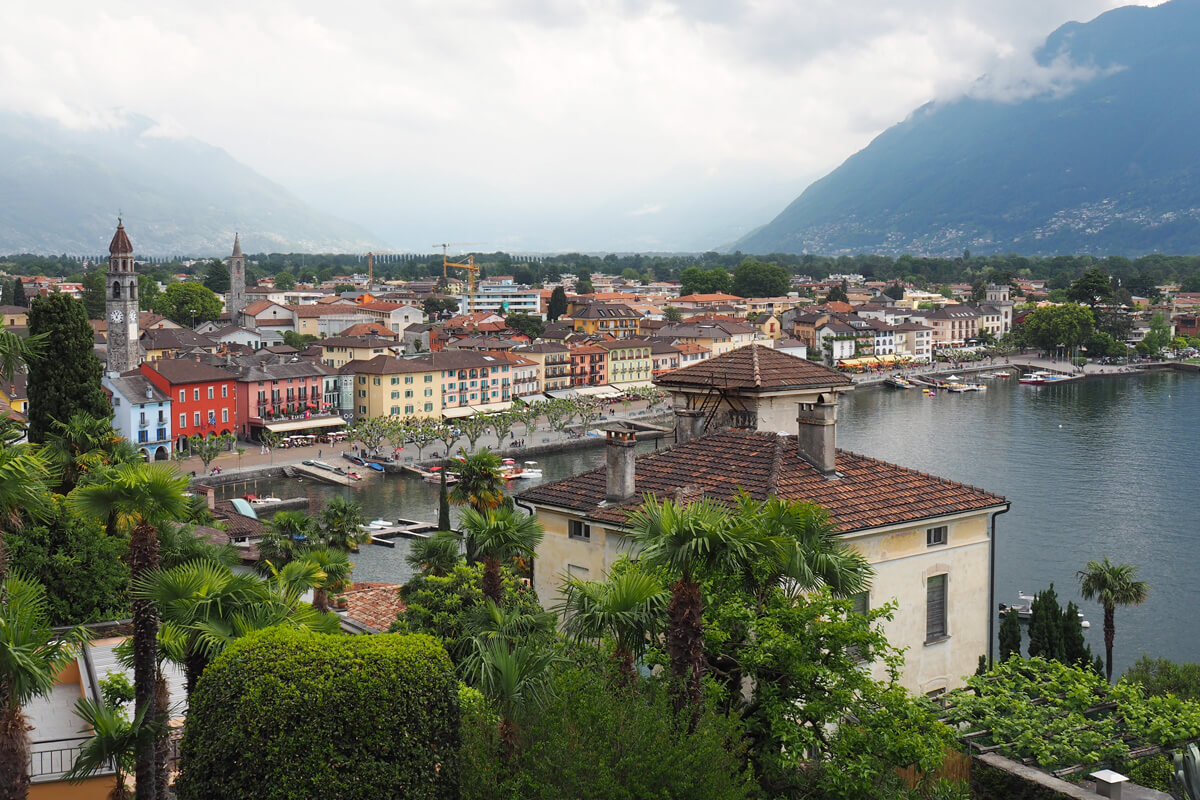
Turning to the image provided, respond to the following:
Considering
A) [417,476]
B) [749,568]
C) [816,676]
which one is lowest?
[417,476]

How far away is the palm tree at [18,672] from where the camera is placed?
20.6 feet

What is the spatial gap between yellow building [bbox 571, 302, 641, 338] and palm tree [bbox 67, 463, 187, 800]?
8685cm

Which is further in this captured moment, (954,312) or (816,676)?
(954,312)

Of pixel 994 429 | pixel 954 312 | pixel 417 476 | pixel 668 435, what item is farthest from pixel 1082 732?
pixel 954 312

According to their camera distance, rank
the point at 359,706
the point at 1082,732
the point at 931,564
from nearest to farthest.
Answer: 1. the point at 359,706
2. the point at 1082,732
3. the point at 931,564

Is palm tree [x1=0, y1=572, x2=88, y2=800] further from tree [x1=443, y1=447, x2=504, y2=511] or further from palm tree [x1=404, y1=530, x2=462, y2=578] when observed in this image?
tree [x1=443, y1=447, x2=504, y2=511]

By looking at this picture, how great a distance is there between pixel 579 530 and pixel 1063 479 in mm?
37223

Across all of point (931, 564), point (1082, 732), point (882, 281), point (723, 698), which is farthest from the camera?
point (882, 281)

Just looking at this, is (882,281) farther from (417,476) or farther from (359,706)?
(359,706)

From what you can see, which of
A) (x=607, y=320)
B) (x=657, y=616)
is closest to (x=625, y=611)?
(x=657, y=616)

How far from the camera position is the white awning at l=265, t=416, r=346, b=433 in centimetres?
5362

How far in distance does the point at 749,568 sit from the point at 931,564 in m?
4.24

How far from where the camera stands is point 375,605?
2033cm

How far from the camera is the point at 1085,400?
237ft
